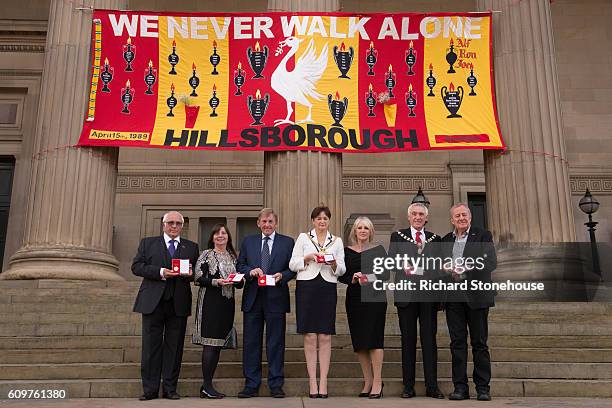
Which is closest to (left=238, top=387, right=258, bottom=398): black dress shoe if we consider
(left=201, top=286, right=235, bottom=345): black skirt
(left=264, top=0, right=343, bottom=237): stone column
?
(left=201, top=286, right=235, bottom=345): black skirt

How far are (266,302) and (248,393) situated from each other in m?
0.93

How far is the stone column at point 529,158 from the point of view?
10.5 metres

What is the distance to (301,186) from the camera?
10.5 metres

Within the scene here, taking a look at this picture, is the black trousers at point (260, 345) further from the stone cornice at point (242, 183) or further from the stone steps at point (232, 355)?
the stone cornice at point (242, 183)

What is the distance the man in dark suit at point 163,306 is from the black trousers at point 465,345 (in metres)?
2.71

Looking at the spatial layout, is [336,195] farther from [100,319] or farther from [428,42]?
[100,319]

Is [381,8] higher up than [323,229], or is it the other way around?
[381,8]

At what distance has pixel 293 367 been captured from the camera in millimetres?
6930

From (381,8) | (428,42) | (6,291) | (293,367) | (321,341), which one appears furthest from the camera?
(381,8)

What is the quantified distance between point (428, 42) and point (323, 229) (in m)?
6.41

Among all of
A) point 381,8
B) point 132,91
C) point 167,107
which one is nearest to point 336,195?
point 167,107

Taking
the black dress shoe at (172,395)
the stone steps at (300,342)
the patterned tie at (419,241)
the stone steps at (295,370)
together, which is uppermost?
the patterned tie at (419,241)

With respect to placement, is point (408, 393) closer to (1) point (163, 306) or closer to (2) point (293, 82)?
(1) point (163, 306)

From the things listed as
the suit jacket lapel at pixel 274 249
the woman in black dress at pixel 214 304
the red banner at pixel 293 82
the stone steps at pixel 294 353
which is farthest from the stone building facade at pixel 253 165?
the woman in black dress at pixel 214 304
